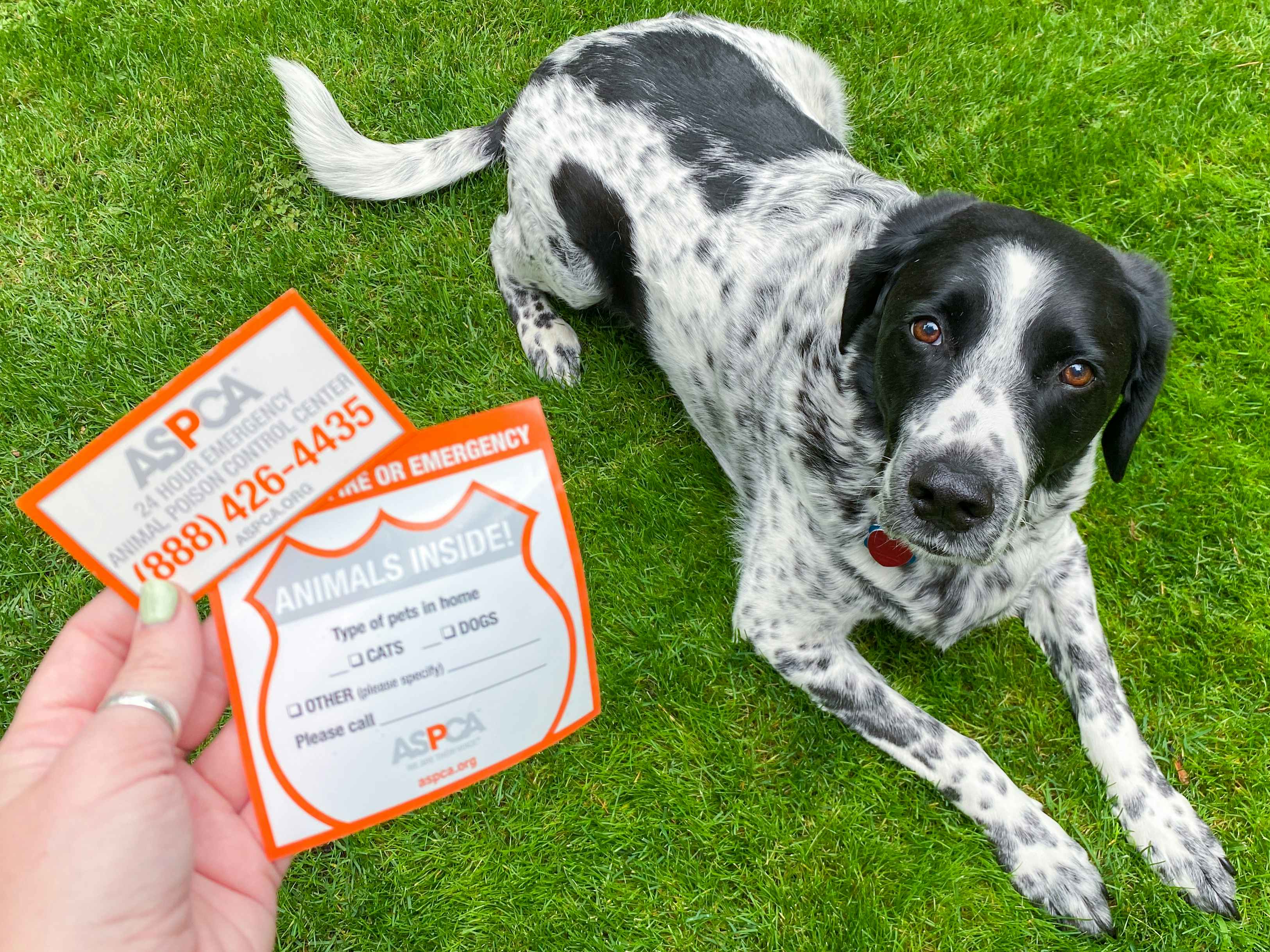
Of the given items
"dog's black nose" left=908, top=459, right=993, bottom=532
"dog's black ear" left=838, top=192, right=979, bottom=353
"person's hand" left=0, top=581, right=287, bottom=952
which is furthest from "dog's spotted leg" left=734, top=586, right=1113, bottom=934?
"person's hand" left=0, top=581, right=287, bottom=952

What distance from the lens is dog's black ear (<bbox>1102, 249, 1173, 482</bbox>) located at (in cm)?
212

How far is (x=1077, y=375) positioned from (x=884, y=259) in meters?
0.55

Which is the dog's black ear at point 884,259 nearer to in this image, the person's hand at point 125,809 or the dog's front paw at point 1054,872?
the dog's front paw at point 1054,872

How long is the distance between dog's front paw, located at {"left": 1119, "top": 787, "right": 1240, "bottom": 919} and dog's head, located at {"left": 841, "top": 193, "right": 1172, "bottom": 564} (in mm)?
1058

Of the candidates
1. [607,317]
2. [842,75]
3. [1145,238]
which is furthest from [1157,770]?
[842,75]

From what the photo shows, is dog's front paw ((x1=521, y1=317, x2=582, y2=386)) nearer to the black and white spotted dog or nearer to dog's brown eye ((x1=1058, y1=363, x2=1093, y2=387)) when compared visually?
the black and white spotted dog

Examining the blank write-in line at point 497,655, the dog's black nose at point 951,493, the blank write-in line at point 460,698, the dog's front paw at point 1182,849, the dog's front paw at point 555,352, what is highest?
the blank write-in line at point 497,655

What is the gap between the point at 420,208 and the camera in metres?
3.62

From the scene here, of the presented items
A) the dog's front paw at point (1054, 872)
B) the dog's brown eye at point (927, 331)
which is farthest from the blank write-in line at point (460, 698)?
the dog's front paw at point (1054, 872)

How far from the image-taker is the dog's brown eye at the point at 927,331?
2.00 meters

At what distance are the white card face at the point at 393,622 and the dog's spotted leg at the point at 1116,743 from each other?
6.33 feet

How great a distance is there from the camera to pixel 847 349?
7.47 ft

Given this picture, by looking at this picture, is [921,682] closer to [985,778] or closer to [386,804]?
[985,778]

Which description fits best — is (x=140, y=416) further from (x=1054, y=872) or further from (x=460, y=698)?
(x=1054, y=872)
